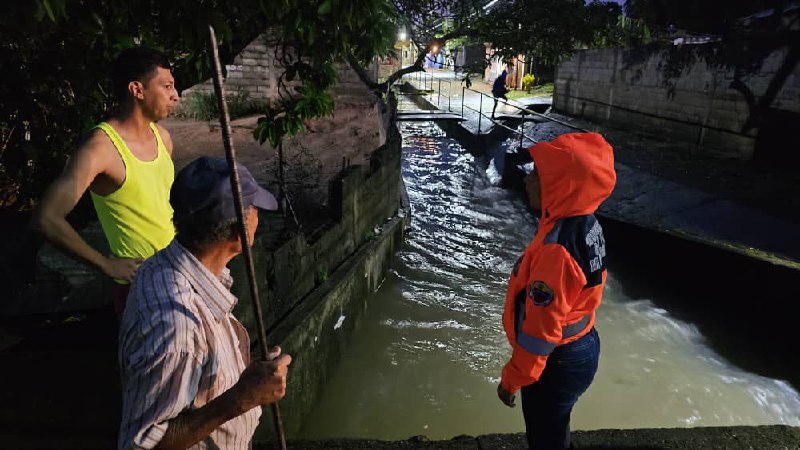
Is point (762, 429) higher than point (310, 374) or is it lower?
higher

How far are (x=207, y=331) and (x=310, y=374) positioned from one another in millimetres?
3459

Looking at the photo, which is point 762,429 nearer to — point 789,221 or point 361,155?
point 789,221

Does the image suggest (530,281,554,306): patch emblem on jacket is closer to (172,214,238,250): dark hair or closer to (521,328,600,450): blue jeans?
(521,328,600,450): blue jeans

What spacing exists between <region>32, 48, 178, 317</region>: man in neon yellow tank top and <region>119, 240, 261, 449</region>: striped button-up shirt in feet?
3.44

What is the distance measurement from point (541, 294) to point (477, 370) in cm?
406

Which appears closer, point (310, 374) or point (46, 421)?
point (46, 421)

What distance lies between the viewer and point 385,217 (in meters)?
8.45

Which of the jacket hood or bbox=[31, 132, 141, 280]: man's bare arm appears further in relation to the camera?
the jacket hood

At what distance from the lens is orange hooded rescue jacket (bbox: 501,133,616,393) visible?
2195 mm

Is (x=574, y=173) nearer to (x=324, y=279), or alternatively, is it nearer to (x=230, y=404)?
(x=230, y=404)

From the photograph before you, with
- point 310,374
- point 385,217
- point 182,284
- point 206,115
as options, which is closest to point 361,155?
point 385,217

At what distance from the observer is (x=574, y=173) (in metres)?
2.23

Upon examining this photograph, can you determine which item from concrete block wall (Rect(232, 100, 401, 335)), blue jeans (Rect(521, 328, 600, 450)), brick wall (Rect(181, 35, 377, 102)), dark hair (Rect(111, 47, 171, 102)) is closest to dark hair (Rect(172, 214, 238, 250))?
dark hair (Rect(111, 47, 171, 102))

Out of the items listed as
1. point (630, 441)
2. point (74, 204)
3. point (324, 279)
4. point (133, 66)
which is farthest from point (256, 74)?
point (630, 441)
